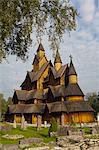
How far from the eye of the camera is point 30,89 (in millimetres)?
70188

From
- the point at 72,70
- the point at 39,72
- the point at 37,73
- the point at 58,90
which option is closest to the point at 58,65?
the point at 39,72

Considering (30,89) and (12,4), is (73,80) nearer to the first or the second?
(30,89)

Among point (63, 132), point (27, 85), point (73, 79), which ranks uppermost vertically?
point (27, 85)

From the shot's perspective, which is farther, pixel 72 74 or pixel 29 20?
pixel 72 74

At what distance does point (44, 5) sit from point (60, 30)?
1153 millimetres

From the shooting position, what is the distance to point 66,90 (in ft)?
199

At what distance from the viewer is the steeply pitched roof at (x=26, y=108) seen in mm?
59844

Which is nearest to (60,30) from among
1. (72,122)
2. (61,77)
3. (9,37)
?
(9,37)

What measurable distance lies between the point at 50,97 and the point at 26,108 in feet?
17.6

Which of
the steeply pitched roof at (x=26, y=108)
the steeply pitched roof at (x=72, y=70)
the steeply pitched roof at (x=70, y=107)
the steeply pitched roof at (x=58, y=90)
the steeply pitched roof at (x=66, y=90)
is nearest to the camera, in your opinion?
the steeply pitched roof at (x=70, y=107)

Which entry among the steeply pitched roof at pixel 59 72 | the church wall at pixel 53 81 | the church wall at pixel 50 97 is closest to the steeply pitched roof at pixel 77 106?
the church wall at pixel 50 97

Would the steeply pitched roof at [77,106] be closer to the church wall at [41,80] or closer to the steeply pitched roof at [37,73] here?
the church wall at [41,80]

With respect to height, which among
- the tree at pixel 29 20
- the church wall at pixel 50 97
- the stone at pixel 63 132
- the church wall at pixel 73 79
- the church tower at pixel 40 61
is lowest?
the stone at pixel 63 132

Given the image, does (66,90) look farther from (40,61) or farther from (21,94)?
(40,61)
